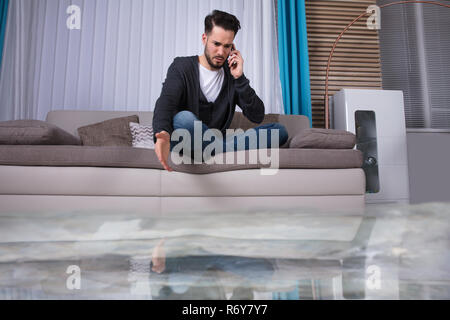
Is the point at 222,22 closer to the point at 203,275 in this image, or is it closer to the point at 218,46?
the point at 218,46

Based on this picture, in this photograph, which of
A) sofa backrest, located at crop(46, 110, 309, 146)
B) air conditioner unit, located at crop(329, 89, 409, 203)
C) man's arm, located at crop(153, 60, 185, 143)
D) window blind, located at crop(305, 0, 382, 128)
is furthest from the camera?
window blind, located at crop(305, 0, 382, 128)

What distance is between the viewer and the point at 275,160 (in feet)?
5.32

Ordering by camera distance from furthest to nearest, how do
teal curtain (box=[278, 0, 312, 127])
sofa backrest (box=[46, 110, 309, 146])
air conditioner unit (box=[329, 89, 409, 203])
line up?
1. teal curtain (box=[278, 0, 312, 127])
2. air conditioner unit (box=[329, 89, 409, 203])
3. sofa backrest (box=[46, 110, 309, 146])

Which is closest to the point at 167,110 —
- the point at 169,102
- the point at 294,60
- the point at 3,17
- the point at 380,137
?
the point at 169,102

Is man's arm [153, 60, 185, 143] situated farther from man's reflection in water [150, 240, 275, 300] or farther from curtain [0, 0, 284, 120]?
curtain [0, 0, 284, 120]

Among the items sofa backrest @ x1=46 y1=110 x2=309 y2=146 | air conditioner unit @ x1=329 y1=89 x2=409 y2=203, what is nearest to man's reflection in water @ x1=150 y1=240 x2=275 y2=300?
sofa backrest @ x1=46 y1=110 x2=309 y2=146

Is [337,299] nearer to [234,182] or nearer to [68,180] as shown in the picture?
[234,182]

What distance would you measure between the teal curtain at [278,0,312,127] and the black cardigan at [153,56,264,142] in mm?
1389

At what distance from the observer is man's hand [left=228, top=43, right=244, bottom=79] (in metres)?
1.67

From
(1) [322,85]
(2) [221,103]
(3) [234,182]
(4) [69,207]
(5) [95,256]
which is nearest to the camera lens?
(5) [95,256]

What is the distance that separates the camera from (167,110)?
1477 millimetres
